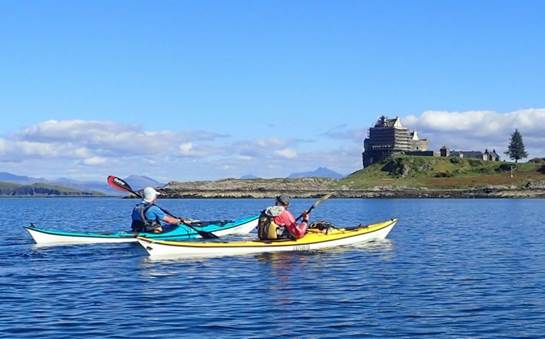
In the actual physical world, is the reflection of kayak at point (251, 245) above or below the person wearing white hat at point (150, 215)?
below

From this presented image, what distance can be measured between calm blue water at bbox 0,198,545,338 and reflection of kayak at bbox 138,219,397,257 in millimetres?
673

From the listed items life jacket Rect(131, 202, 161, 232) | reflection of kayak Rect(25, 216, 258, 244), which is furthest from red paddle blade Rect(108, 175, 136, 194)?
life jacket Rect(131, 202, 161, 232)

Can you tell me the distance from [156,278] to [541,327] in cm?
1320

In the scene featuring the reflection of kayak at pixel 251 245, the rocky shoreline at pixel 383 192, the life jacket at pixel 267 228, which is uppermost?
the rocky shoreline at pixel 383 192

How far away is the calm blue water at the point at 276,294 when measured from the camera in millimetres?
17812

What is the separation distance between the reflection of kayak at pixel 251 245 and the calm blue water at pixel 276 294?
2.21 ft

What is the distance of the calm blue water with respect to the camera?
17812 mm

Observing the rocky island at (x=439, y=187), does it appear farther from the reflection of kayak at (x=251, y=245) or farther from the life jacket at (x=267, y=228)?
the life jacket at (x=267, y=228)

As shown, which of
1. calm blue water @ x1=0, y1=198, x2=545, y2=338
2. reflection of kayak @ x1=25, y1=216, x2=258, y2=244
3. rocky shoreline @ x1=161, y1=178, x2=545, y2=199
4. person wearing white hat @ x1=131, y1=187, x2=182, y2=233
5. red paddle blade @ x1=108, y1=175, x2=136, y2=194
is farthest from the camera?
rocky shoreline @ x1=161, y1=178, x2=545, y2=199

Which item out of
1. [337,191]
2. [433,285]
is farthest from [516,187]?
[433,285]

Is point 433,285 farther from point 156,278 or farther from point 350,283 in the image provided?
point 156,278

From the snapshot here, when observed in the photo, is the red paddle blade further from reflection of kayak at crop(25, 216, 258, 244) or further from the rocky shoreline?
the rocky shoreline

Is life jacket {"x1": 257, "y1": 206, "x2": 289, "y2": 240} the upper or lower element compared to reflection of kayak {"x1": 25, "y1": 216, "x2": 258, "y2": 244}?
upper

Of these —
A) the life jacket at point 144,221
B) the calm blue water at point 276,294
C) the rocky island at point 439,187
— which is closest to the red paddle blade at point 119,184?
the life jacket at point 144,221
